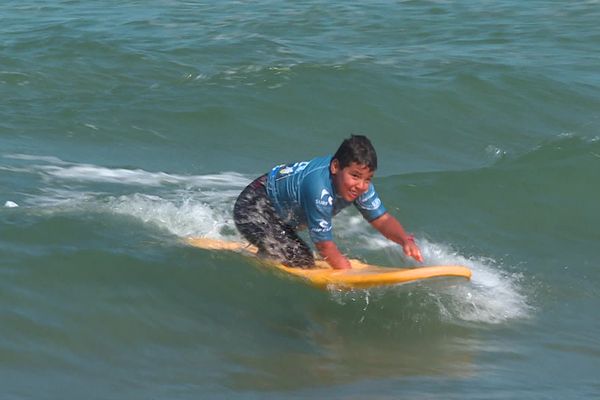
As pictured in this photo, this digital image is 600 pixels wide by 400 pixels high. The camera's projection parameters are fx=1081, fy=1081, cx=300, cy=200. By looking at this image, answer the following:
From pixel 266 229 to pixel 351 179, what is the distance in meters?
1.03

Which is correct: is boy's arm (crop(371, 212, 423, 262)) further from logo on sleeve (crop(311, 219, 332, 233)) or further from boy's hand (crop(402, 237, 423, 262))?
logo on sleeve (crop(311, 219, 332, 233))

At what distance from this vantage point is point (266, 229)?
7598 millimetres

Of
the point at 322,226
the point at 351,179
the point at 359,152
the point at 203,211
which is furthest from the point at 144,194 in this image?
the point at 359,152

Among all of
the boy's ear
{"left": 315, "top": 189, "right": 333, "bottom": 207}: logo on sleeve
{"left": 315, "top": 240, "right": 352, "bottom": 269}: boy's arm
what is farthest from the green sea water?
the boy's ear

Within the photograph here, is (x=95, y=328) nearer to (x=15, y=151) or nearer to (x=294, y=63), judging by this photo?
(x=15, y=151)

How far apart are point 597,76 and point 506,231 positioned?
6.12 metres

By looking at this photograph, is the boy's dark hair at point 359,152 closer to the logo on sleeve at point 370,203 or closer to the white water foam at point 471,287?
the logo on sleeve at point 370,203

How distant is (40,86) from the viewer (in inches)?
574

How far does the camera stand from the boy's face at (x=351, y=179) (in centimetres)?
676

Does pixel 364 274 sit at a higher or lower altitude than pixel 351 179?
lower

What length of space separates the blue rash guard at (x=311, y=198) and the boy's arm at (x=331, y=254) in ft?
0.15

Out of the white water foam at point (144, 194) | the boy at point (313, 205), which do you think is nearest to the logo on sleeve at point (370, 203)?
the boy at point (313, 205)

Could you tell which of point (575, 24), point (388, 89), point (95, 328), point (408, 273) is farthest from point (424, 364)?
point (575, 24)

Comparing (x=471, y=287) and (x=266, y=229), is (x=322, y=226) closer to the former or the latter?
(x=266, y=229)
